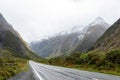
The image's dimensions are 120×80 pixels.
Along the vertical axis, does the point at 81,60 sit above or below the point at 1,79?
above

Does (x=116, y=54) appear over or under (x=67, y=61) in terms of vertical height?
under

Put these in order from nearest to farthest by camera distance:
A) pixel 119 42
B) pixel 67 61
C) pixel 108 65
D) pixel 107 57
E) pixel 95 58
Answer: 1. pixel 108 65
2. pixel 107 57
3. pixel 95 58
4. pixel 67 61
5. pixel 119 42

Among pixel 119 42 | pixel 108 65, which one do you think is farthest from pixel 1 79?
pixel 119 42

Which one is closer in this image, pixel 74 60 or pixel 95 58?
pixel 95 58

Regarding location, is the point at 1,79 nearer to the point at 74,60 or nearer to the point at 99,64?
the point at 99,64

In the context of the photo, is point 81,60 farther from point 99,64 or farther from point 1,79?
point 1,79

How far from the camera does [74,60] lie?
91.1m

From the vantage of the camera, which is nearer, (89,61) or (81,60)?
(89,61)

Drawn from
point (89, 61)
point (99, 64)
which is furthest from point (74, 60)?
point (99, 64)

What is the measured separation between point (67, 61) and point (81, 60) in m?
20.9

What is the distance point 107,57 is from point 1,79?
21405 mm

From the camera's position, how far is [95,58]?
6725 cm

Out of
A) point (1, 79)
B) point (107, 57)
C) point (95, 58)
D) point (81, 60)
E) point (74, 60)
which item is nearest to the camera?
point (1, 79)

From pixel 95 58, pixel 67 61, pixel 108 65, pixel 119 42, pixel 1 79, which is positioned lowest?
pixel 1 79
